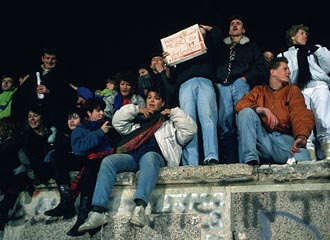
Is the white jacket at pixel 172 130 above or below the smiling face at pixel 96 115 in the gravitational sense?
below

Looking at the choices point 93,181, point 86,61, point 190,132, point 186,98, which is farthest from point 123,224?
point 86,61

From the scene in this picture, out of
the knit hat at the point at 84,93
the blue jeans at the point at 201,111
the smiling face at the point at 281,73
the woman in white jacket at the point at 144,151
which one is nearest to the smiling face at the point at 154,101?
the woman in white jacket at the point at 144,151

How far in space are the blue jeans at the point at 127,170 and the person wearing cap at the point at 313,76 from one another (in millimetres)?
1693

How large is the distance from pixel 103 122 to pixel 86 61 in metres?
3.38

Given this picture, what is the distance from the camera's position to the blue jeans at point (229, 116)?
6254mm

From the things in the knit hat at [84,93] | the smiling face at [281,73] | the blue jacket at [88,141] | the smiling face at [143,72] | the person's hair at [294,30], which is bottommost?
the blue jacket at [88,141]

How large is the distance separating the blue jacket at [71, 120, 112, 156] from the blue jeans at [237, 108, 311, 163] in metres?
1.43

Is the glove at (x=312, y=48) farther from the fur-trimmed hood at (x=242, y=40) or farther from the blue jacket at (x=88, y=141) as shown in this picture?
the blue jacket at (x=88, y=141)

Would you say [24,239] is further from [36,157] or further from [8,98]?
[8,98]

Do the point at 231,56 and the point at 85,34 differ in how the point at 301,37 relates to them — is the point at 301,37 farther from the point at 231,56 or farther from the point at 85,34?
the point at 85,34

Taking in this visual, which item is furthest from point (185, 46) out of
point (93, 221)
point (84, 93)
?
point (93, 221)

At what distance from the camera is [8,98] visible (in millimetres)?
7855

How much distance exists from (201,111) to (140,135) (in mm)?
709

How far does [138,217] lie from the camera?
5.14 metres
